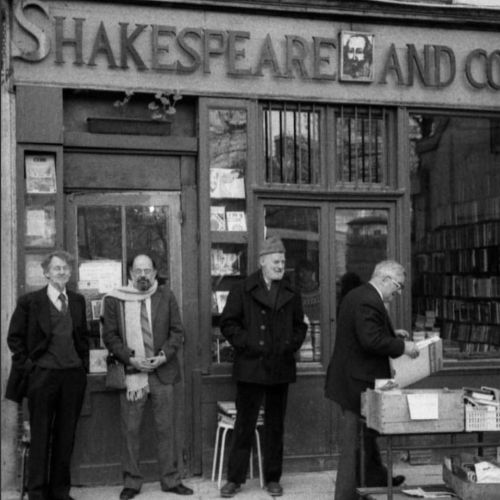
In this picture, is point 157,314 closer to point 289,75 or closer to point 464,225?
point 289,75

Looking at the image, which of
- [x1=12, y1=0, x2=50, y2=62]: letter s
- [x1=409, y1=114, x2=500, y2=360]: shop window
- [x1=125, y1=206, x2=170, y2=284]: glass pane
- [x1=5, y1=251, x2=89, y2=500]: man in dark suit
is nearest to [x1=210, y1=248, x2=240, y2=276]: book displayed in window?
[x1=125, y1=206, x2=170, y2=284]: glass pane

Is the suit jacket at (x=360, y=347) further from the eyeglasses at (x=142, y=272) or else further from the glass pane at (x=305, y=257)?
the eyeglasses at (x=142, y=272)

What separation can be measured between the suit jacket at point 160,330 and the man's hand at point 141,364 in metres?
0.05

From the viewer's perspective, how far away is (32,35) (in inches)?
289

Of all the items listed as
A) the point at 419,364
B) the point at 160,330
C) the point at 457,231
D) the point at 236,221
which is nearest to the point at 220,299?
the point at 236,221

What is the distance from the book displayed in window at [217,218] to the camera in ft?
25.6

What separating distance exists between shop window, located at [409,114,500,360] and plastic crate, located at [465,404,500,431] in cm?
235

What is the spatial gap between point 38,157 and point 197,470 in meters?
2.99

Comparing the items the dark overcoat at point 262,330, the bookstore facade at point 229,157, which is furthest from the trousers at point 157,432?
the dark overcoat at point 262,330

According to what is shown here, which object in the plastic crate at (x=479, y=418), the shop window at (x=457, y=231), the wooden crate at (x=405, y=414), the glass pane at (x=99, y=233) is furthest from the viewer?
the shop window at (x=457, y=231)

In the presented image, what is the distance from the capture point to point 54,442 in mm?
6844

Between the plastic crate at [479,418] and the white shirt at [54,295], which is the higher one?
the white shirt at [54,295]

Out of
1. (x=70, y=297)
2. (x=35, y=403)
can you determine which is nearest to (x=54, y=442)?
(x=35, y=403)

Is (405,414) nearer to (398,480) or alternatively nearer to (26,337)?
(398,480)
